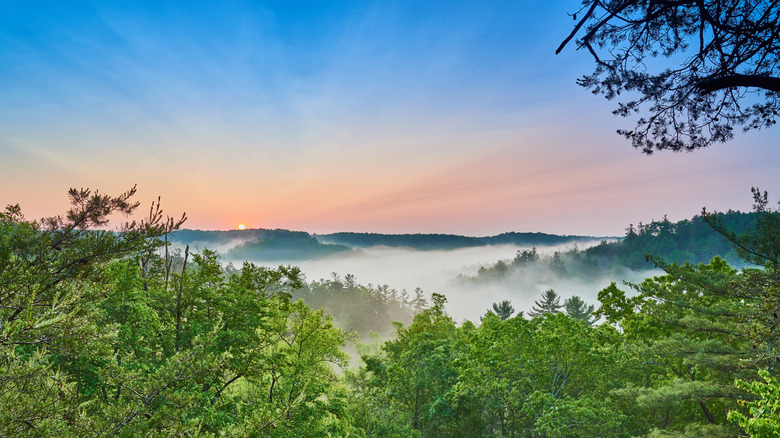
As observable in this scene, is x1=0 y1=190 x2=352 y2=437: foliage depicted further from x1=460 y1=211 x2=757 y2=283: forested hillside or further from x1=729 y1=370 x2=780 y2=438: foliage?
x1=460 y1=211 x2=757 y2=283: forested hillside

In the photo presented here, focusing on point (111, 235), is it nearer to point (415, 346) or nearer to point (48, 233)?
point (48, 233)

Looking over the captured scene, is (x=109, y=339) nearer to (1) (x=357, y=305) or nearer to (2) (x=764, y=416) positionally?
(2) (x=764, y=416)

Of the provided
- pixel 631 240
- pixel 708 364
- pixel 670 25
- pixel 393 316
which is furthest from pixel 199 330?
pixel 631 240

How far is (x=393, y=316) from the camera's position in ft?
367

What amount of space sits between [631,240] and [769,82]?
197m

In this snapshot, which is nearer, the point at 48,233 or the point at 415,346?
the point at 48,233

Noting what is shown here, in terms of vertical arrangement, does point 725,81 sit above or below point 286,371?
above

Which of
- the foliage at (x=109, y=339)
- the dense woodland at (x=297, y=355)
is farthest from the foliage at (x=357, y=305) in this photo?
the foliage at (x=109, y=339)

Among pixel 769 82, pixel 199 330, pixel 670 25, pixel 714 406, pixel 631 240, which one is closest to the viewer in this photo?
pixel 769 82

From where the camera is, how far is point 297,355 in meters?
14.8

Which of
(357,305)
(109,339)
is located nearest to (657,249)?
(357,305)

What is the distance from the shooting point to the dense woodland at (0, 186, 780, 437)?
4668 mm

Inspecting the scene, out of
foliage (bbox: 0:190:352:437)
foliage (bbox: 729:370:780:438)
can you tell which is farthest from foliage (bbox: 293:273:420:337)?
foliage (bbox: 729:370:780:438)

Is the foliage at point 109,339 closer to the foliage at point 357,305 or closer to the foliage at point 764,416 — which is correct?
the foliage at point 764,416
